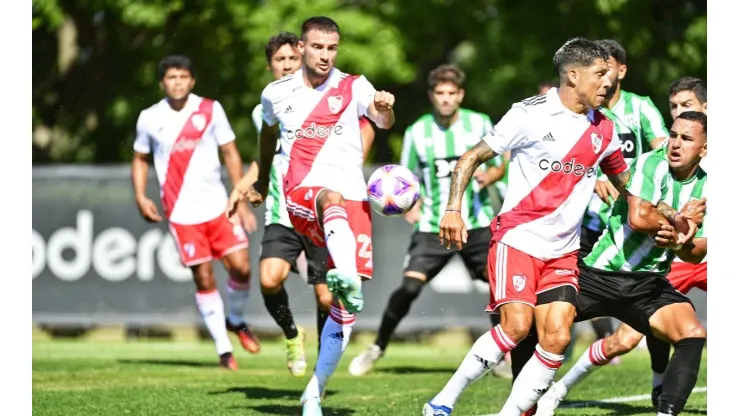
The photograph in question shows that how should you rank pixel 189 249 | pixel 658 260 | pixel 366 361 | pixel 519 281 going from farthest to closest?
pixel 189 249 < pixel 366 361 < pixel 658 260 < pixel 519 281

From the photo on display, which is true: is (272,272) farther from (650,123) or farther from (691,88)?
(691,88)

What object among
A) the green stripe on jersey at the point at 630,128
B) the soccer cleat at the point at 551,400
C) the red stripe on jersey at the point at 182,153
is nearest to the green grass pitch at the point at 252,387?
the soccer cleat at the point at 551,400

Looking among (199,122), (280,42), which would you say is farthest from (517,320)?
(199,122)

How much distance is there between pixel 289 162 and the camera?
28.2 feet

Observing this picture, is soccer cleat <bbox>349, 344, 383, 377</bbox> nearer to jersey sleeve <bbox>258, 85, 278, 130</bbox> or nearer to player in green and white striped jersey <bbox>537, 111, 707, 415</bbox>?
A: jersey sleeve <bbox>258, 85, 278, 130</bbox>

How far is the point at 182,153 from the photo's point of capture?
482 inches

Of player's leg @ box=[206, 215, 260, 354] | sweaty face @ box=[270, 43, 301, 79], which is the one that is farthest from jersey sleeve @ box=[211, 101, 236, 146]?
sweaty face @ box=[270, 43, 301, 79]

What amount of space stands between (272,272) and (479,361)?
10.1 ft

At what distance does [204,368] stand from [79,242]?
4.97 metres

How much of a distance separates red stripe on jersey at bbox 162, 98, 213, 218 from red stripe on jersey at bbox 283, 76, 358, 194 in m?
3.88

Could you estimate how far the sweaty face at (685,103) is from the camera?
934cm

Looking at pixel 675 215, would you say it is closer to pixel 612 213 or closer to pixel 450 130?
pixel 612 213

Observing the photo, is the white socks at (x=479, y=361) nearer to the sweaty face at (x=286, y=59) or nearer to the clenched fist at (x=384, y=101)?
the clenched fist at (x=384, y=101)
